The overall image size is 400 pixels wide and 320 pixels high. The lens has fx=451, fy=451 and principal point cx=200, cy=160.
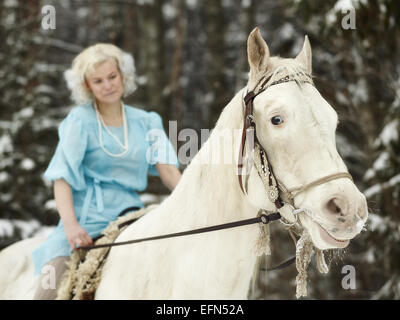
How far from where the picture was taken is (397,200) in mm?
5320

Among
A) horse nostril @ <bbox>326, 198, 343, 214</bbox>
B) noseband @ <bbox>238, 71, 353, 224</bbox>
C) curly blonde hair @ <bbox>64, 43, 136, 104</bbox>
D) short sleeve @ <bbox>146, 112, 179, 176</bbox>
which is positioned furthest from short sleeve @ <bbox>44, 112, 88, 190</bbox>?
horse nostril @ <bbox>326, 198, 343, 214</bbox>

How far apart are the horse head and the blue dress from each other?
1.12 metres

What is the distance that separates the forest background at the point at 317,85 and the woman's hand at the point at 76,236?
3135 millimetres

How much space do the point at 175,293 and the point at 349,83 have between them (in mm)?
6373

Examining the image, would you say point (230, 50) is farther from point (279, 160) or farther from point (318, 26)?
point (279, 160)

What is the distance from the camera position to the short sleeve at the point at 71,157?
2605mm

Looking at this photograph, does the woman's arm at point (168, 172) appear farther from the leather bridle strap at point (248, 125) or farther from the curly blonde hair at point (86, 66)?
the leather bridle strap at point (248, 125)

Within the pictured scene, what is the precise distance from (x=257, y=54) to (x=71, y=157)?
126cm

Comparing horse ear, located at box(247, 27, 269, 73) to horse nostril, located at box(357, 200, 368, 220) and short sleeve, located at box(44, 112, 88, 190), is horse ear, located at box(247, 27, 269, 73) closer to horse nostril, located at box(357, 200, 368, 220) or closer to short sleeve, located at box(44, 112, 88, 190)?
horse nostril, located at box(357, 200, 368, 220)

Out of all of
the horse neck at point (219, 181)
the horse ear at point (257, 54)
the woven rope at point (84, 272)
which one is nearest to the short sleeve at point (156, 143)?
the woven rope at point (84, 272)

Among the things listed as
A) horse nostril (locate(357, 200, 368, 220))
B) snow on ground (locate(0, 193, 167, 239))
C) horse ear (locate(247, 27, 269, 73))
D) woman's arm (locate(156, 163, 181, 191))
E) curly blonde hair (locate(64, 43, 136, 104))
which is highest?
curly blonde hair (locate(64, 43, 136, 104))

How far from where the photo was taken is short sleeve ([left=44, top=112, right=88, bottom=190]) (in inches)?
103
